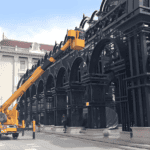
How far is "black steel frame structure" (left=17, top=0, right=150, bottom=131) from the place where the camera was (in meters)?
10.9

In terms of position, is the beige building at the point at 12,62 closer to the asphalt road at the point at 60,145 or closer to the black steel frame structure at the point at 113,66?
the black steel frame structure at the point at 113,66

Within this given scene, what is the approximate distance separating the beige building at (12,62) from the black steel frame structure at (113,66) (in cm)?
3468

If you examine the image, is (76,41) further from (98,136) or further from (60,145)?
(98,136)

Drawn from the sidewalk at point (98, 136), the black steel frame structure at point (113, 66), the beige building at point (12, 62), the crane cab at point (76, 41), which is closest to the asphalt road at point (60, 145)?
the sidewalk at point (98, 136)

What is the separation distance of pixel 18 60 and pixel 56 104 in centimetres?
3835

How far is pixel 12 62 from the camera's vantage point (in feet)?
188

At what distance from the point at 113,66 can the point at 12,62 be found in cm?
4691

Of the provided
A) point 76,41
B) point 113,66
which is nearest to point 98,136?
point 113,66

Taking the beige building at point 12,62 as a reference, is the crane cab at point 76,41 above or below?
below

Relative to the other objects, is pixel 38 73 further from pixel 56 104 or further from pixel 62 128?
pixel 62 128

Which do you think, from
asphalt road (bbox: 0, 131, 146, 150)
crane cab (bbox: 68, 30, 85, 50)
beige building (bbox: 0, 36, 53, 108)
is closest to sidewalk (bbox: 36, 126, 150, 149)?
asphalt road (bbox: 0, 131, 146, 150)

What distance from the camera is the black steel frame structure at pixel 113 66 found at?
1088 cm

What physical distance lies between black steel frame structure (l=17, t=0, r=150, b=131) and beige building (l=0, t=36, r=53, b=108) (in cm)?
3468

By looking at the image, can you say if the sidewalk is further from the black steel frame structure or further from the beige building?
the beige building
